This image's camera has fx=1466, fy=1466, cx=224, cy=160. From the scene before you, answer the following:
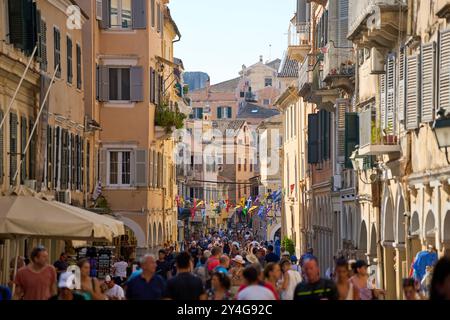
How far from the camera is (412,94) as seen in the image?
2773 centimetres

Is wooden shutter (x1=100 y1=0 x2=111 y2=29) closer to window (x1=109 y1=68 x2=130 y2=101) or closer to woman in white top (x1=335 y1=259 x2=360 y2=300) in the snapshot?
window (x1=109 y1=68 x2=130 y2=101)

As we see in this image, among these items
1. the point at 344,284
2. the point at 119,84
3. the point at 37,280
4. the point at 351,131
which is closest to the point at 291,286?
the point at 344,284

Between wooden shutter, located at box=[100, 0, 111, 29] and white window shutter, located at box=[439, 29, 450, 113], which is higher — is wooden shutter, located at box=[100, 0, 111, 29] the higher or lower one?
the higher one

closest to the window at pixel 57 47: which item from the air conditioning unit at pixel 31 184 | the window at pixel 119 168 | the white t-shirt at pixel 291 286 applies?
the air conditioning unit at pixel 31 184

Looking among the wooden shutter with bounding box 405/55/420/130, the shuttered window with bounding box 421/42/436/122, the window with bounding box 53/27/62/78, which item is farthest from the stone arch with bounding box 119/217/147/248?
the shuttered window with bounding box 421/42/436/122

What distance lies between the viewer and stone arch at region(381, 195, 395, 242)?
33.9 m

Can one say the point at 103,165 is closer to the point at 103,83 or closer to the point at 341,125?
the point at 103,83

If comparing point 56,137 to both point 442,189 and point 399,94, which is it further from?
point 442,189

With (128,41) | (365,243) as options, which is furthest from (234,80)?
(365,243)

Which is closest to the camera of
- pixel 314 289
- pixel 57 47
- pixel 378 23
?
pixel 314 289

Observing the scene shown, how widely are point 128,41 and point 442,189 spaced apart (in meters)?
28.7

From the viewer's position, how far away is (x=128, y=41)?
53.0 meters

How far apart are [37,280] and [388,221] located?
54.2ft

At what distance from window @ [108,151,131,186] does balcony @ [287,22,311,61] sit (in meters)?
9.42
